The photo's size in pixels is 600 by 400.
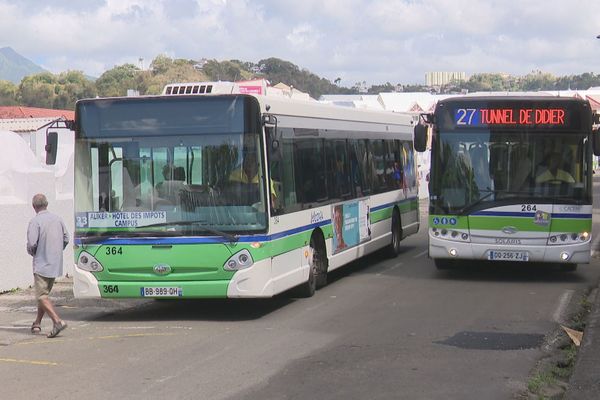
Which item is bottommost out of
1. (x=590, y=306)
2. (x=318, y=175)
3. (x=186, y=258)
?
(x=590, y=306)

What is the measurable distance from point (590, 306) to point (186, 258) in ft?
18.2

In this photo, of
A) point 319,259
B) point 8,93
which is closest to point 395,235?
point 319,259

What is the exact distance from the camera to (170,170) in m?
11.7

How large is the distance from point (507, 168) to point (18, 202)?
8.08 metres

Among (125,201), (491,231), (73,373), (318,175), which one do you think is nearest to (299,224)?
(318,175)

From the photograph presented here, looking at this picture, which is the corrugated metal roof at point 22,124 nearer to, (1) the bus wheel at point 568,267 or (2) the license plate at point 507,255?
(1) the bus wheel at point 568,267

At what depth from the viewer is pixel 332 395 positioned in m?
7.92

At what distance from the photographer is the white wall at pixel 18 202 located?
15.6 meters

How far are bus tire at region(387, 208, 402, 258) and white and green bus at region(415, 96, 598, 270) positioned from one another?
370cm

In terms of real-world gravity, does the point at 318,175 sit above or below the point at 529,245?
above

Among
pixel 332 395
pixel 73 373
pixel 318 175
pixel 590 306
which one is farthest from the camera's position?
pixel 318 175

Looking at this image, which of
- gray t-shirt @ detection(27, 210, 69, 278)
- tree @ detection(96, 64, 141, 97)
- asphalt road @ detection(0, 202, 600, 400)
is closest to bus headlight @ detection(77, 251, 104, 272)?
gray t-shirt @ detection(27, 210, 69, 278)

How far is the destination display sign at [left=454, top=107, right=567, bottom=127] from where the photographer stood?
15.3 m

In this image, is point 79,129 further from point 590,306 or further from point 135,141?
point 590,306
